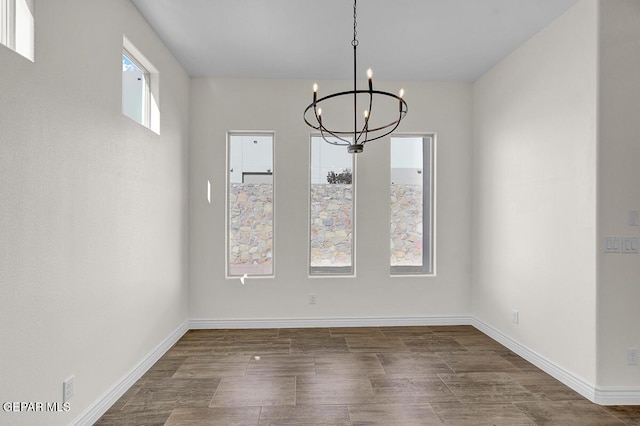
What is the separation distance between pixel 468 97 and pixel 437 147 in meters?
0.74

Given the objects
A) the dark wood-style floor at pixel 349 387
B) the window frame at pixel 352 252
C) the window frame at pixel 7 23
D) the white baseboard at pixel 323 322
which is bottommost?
the dark wood-style floor at pixel 349 387

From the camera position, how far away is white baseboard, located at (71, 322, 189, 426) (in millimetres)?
2123

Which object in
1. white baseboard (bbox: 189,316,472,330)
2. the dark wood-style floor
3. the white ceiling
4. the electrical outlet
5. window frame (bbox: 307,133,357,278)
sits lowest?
the dark wood-style floor

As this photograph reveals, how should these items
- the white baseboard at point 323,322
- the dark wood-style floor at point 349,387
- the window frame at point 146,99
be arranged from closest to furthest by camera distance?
the dark wood-style floor at point 349,387, the window frame at point 146,99, the white baseboard at point 323,322

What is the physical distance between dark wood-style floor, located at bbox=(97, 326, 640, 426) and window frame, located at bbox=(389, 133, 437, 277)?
2.79 ft

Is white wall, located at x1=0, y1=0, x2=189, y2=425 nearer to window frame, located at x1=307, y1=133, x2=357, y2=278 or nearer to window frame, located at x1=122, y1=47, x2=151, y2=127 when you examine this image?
window frame, located at x1=122, y1=47, x2=151, y2=127

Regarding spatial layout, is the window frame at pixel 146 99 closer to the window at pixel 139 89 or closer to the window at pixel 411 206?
the window at pixel 139 89

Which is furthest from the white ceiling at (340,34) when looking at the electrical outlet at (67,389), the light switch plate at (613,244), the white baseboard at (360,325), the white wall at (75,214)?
the white baseboard at (360,325)

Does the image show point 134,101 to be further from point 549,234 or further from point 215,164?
point 549,234

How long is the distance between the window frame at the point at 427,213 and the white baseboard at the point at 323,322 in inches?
21.9

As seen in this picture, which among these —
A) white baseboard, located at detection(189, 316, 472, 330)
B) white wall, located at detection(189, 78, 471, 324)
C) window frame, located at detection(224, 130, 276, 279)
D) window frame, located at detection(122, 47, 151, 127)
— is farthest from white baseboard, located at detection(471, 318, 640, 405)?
window frame, located at detection(122, 47, 151, 127)

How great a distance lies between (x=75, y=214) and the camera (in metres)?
1.99

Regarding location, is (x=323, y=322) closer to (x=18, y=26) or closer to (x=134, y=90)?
(x=134, y=90)

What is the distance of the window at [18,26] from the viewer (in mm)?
1588
